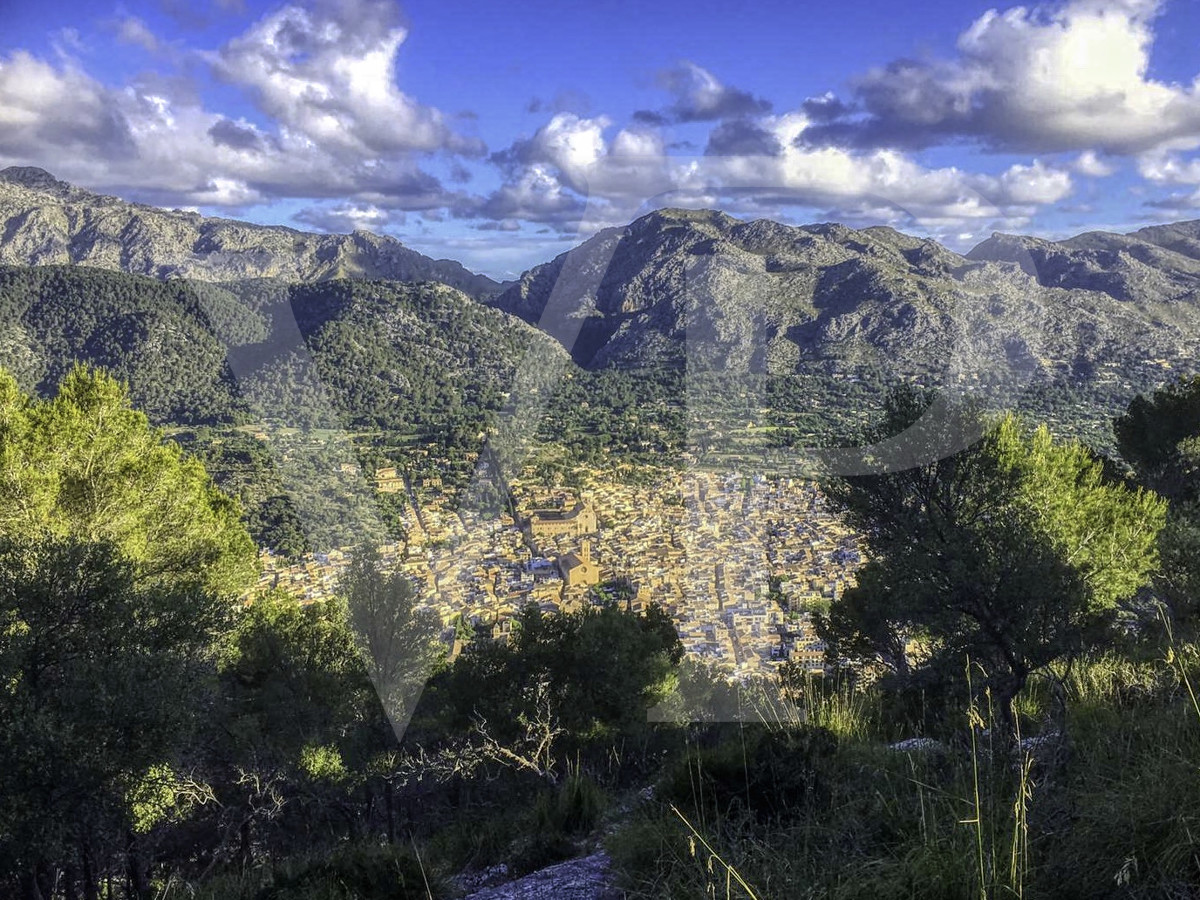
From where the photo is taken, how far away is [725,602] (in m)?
14.6

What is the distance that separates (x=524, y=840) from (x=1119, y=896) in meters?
3.14

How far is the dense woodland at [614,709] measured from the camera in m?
2.09

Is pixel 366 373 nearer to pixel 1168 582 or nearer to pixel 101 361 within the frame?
pixel 101 361

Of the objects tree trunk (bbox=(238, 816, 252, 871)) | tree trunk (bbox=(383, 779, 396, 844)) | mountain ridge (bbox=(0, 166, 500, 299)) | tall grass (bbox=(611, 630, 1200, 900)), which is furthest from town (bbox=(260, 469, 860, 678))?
mountain ridge (bbox=(0, 166, 500, 299))

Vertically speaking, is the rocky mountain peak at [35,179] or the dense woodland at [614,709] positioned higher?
the rocky mountain peak at [35,179]

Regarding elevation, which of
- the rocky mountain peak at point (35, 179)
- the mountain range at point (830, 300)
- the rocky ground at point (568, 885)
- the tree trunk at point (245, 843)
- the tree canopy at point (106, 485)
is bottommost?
the tree trunk at point (245, 843)

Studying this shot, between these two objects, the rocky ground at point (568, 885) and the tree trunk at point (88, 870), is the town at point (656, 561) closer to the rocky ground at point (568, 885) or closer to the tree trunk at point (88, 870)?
the tree trunk at point (88, 870)

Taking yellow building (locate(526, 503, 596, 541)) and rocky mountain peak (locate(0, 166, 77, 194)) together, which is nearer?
yellow building (locate(526, 503, 596, 541))

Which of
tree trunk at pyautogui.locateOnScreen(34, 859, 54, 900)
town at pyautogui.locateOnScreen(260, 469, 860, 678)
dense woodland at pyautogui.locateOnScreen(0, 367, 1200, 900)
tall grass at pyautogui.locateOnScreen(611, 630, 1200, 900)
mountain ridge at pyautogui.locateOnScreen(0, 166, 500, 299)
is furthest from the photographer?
mountain ridge at pyautogui.locateOnScreen(0, 166, 500, 299)

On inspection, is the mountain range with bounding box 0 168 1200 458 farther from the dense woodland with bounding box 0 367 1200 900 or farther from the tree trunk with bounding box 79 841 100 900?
the tree trunk with bounding box 79 841 100 900

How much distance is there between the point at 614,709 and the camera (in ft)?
26.0

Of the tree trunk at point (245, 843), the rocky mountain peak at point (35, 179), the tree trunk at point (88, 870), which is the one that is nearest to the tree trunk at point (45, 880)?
the tree trunk at point (88, 870)

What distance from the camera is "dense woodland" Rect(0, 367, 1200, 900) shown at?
209cm

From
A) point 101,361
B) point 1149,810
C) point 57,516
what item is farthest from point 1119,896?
point 101,361
